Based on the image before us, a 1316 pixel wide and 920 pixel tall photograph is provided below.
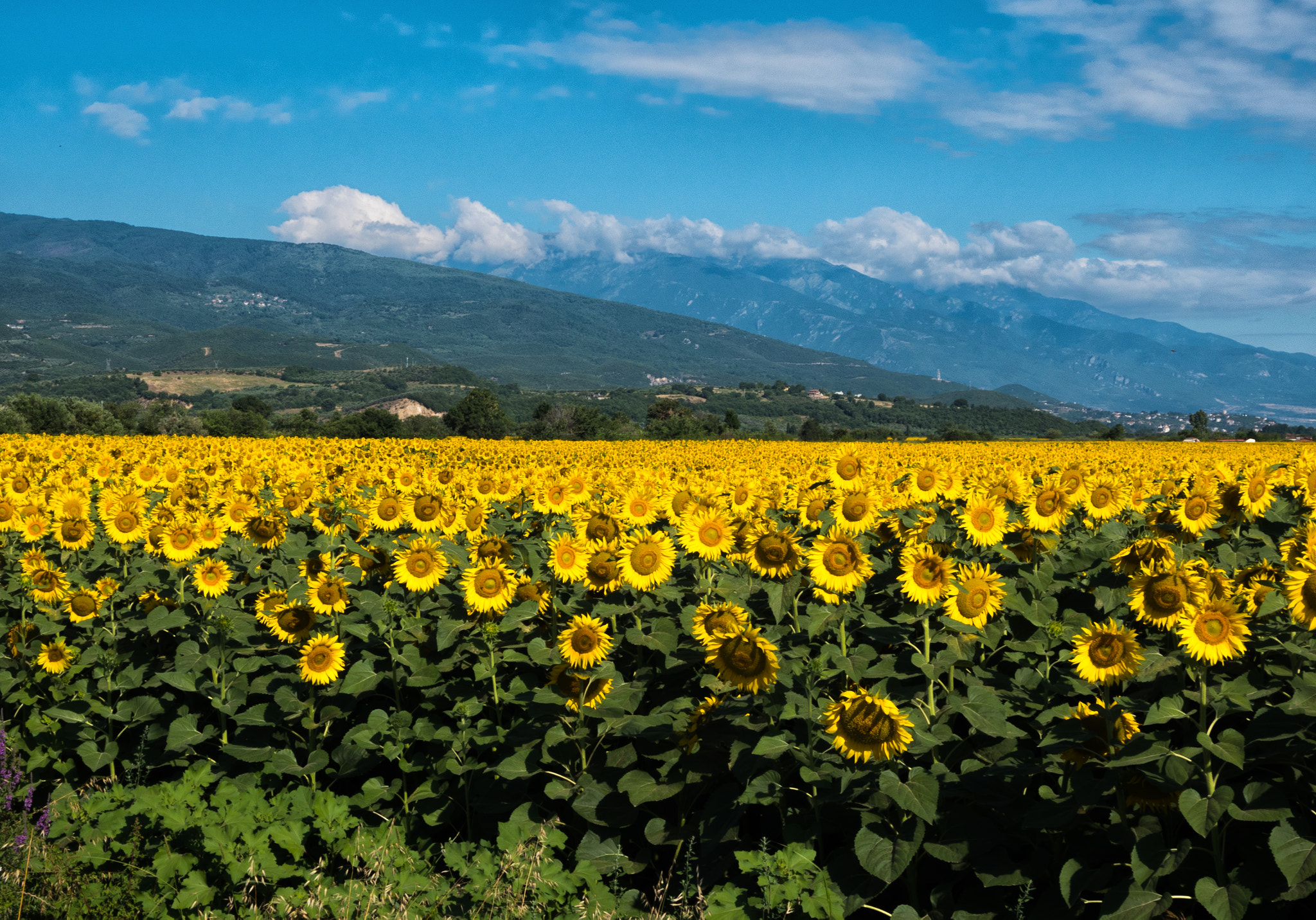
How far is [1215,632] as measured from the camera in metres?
3.51

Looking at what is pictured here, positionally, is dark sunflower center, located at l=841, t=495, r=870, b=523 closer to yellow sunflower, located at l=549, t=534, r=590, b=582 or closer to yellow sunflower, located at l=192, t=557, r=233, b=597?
yellow sunflower, located at l=549, t=534, r=590, b=582

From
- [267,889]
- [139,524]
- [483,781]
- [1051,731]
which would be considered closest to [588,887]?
[483,781]

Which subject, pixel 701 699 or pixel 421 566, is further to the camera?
pixel 421 566

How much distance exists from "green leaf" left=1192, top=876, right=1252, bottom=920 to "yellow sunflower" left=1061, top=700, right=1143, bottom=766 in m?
0.64

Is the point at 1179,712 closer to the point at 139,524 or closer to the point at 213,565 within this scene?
the point at 213,565

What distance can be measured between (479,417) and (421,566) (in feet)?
261

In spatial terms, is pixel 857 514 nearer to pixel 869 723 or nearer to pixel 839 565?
pixel 839 565

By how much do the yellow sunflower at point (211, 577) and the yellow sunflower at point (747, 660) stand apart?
13.9 ft

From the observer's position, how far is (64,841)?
573 cm

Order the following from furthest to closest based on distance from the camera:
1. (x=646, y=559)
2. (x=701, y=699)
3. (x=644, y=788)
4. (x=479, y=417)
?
(x=479, y=417)
(x=646, y=559)
(x=701, y=699)
(x=644, y=788)

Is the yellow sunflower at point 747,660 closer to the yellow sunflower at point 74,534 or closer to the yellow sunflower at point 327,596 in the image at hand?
the yellow sunflower at point 327,596

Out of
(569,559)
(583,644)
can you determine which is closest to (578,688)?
(583,644)

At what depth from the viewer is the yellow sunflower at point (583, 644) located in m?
4.87

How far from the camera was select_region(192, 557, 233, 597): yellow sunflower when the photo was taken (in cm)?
648
